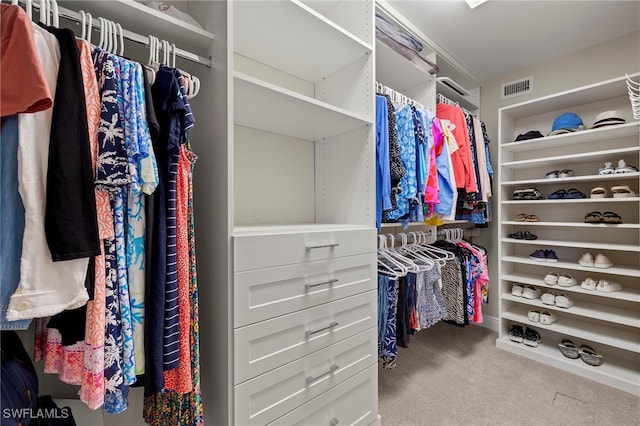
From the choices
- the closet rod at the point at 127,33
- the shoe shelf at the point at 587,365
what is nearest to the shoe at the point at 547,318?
the shoe shelf at the point at 587,365

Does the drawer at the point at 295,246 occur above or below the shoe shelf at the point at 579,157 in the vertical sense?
below

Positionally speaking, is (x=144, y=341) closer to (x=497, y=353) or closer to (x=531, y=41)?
(x=497, y=353)

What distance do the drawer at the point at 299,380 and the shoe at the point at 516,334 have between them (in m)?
1.73

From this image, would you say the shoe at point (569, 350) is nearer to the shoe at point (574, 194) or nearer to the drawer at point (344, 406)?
the shoe at point (574, 194)

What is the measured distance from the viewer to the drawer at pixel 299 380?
960mm

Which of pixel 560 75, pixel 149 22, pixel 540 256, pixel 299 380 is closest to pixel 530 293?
pixel 540 256

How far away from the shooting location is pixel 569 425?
4.98ft

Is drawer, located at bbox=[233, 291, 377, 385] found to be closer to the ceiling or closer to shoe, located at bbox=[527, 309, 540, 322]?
shoe, located at bbox=[527, 309, 540, 322]

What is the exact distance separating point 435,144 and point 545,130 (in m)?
1.48

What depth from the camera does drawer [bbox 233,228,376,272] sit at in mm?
943

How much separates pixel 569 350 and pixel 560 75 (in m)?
2.28

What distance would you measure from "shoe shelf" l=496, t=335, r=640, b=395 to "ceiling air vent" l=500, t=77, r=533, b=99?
2245 millimetres

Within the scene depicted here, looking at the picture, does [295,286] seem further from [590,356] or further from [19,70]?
[590,356]

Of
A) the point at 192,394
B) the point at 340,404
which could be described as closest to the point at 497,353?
the point at 340,404
